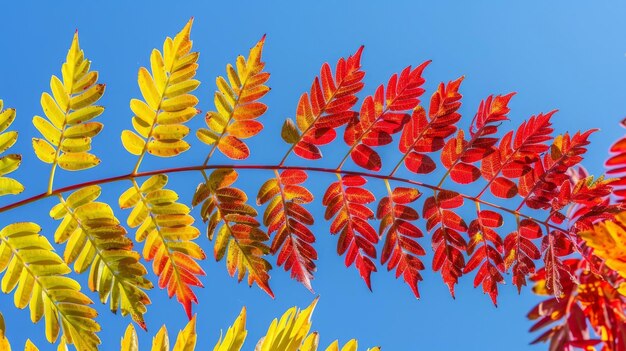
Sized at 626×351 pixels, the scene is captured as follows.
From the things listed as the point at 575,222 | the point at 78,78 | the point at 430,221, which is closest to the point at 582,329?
the point at 575,222

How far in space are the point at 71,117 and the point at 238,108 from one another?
10.9 inches

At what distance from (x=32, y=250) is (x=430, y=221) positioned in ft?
2.22

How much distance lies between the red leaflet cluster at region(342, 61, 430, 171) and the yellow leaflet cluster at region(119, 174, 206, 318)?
32 cm

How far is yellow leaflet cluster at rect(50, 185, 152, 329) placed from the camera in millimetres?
1134

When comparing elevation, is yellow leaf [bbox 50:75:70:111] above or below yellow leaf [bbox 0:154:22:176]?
above

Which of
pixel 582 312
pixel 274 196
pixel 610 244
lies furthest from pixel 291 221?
pixel 582 312

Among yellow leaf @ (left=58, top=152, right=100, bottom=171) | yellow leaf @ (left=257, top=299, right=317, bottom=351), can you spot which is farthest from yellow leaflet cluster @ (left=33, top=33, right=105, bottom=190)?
yellow leaf @ (left=257, top=299, right=317, bottom=351)

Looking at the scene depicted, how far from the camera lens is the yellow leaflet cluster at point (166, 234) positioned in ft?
3.79

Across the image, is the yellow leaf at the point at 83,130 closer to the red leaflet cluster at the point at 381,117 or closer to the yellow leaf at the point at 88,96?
the yellow leaf at the point at 88,96

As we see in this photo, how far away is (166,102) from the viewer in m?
1.13

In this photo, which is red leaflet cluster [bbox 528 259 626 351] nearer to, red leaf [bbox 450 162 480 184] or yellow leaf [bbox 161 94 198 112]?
red leaf [bbox 450 162 480 184]

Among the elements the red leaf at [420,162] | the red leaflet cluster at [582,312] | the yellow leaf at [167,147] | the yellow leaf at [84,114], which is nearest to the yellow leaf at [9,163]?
the yellow leaf at [84,114]

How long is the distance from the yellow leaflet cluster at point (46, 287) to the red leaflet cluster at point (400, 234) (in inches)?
20.3

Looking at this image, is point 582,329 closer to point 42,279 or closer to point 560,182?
point 560,182
